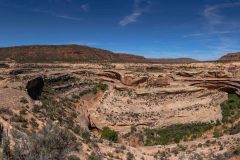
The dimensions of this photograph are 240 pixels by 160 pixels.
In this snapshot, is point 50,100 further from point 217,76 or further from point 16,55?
point 16,55

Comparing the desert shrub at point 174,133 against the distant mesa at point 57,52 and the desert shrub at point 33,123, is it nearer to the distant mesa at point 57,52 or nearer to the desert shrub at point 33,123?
the desert shrub at point 33,123

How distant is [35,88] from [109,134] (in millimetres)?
7095

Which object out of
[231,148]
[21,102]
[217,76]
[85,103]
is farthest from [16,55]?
[231,148]

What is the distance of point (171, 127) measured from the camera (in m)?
30.7

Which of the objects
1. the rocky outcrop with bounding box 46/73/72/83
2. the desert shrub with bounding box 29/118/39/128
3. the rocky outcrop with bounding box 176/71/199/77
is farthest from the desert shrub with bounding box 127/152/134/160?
the rocky outcrop with bounding box 176/71/199/77

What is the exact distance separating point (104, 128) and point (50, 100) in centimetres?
504

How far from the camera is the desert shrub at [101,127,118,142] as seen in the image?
28250 mm

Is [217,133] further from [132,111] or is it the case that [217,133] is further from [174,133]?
[132,111]

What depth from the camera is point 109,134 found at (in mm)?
28703

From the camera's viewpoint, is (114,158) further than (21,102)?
No

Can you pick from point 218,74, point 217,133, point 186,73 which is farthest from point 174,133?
point 218,74

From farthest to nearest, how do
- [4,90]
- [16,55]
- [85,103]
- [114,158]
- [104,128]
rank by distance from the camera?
[16,55] < [85,103] < [104,128] < [4,90] < [114,158]

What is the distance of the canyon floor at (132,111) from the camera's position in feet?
67.7

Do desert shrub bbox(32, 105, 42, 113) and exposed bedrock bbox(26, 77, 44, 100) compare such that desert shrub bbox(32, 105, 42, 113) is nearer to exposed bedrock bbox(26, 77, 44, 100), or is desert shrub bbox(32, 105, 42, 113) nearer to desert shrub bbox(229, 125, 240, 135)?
exposed bedrock bbox(26, 77, 44, 100)
